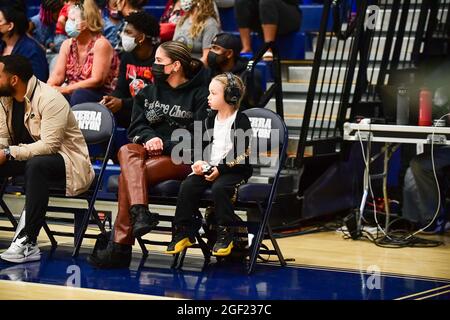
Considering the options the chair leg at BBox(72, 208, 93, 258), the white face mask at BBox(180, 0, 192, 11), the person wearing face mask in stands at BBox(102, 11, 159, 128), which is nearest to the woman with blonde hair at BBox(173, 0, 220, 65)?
the white face mask at BBox(180, 0, 192, 11)

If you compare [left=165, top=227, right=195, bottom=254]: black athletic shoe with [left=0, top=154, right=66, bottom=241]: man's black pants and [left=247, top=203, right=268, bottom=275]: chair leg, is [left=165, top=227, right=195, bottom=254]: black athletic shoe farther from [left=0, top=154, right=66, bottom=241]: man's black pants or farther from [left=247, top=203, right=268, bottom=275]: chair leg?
[left=0, top=154, right=66, bottom=241]: man's black pants

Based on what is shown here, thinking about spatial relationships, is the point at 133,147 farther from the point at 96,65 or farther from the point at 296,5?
the point at 296,5

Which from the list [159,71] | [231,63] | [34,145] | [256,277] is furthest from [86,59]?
[256,277]

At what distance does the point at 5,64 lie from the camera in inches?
243

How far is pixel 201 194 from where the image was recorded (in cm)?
567

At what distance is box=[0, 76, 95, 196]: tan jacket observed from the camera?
5.99 metres

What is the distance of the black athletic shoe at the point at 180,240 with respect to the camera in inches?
221

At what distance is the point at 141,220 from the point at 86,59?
8.39 feet

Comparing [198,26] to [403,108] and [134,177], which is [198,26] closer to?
[403,108]

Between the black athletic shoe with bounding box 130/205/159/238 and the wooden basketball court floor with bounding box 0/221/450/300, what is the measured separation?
25 cm

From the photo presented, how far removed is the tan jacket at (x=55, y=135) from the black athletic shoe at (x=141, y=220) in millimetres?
564

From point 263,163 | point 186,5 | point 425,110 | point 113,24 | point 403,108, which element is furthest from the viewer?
point 113,24
